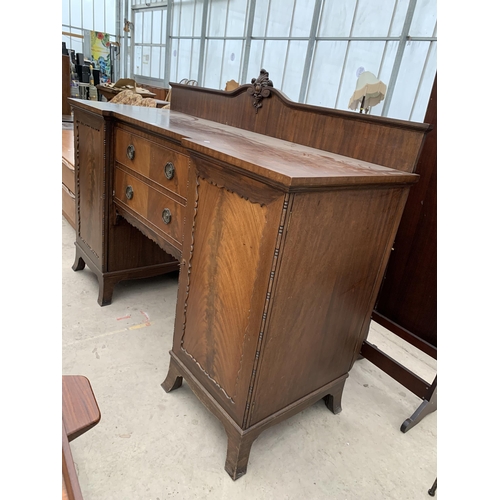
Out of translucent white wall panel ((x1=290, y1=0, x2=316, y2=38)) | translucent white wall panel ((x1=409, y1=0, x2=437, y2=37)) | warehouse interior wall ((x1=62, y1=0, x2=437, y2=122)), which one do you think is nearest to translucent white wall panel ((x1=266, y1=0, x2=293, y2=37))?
warehouse interior wall ((x1=62, y1=0, x2=437, y2=122))

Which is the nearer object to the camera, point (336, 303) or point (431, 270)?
point (336, 303)

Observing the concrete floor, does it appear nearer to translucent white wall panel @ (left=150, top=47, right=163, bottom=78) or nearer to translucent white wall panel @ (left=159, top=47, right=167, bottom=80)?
translucent white wall panel @ (left=159, top=47, right=167, bottom=80)

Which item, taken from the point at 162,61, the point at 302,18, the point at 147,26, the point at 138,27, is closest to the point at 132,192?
the point at 302,18

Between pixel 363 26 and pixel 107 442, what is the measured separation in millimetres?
6558

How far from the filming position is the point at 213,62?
9.28 m

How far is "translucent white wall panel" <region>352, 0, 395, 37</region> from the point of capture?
5.60 metres

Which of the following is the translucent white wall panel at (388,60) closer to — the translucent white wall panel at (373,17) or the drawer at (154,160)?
the translucent white wall panel at (373,17)

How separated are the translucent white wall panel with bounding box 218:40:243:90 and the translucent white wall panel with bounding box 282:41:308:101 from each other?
1.56 metres

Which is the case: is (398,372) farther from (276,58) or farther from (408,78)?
(276,58)

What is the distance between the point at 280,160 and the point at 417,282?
3.44 ft
